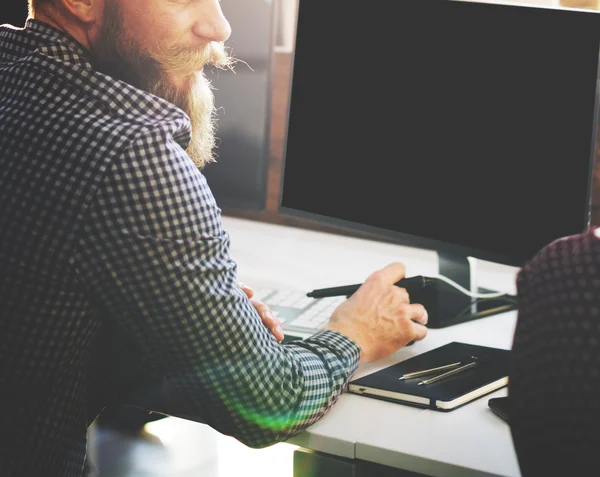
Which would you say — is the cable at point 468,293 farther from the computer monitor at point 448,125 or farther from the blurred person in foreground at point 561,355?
the blurred person in foreground at point 561,355

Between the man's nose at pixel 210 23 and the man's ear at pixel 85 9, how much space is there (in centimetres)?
15

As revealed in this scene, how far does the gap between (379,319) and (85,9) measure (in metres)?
0.58

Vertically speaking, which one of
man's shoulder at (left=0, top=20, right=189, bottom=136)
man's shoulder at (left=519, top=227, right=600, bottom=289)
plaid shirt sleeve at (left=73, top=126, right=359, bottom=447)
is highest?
Answer: man's shoulder at (left=0, top=20, right=189, bottom=136)

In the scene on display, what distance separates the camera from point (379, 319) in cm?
128

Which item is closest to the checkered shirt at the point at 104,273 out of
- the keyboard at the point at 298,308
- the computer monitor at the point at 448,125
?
the keyboard at the point at 298,308

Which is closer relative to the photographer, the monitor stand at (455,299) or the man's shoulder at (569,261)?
the man's shoulder at (569,261)

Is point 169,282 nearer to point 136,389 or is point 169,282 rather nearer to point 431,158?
point 136,389

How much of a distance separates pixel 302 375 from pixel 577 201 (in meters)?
0.52

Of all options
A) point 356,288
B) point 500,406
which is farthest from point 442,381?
point 356,288

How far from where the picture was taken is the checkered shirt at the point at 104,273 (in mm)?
980

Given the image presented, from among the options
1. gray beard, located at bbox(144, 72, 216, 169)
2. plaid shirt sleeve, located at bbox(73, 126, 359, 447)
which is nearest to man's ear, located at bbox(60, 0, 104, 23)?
gray beard, located at bbox(144, 72, 216, 169)

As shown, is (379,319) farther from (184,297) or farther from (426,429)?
(184,297)

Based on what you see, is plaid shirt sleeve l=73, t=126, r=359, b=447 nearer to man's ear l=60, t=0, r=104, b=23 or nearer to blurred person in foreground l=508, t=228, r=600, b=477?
man's ear l=60, t=0, r=104, b=23

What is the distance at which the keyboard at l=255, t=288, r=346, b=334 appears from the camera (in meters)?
1.41
